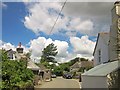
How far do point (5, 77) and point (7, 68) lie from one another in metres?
0.57

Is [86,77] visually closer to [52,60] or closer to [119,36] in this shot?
[119,36]

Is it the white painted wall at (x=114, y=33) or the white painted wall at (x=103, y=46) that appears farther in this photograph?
the white painted wall at (x=103, y=46)

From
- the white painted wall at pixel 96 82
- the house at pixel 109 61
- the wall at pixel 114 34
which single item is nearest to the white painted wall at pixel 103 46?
the house at pixel 109 61

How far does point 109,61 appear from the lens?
27.2m

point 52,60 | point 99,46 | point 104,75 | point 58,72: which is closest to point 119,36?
point 104,75

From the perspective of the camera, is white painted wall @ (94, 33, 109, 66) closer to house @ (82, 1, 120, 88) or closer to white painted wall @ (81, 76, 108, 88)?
house @ (82, 1, 120, 88)

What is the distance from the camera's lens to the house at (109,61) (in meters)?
20.5

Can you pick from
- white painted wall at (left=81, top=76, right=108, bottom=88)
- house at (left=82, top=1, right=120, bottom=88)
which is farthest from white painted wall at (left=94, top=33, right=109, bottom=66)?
white painted wall at (left=81, top=76, right=108, bottom=88)

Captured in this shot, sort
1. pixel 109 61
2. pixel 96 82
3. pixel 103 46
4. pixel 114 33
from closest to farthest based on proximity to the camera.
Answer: pixel 96 82 < pixel 114 33 < pixel 109 61 < pixel 103 46

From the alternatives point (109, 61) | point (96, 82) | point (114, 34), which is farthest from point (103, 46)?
Result: point (96, 82)

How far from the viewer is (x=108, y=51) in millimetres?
27906

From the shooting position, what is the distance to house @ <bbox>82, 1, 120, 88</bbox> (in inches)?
809

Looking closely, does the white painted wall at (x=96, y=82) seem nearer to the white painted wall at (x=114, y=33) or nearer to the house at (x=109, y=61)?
the house at (x=109, y=61)

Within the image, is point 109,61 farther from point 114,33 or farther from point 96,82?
point 96,82
